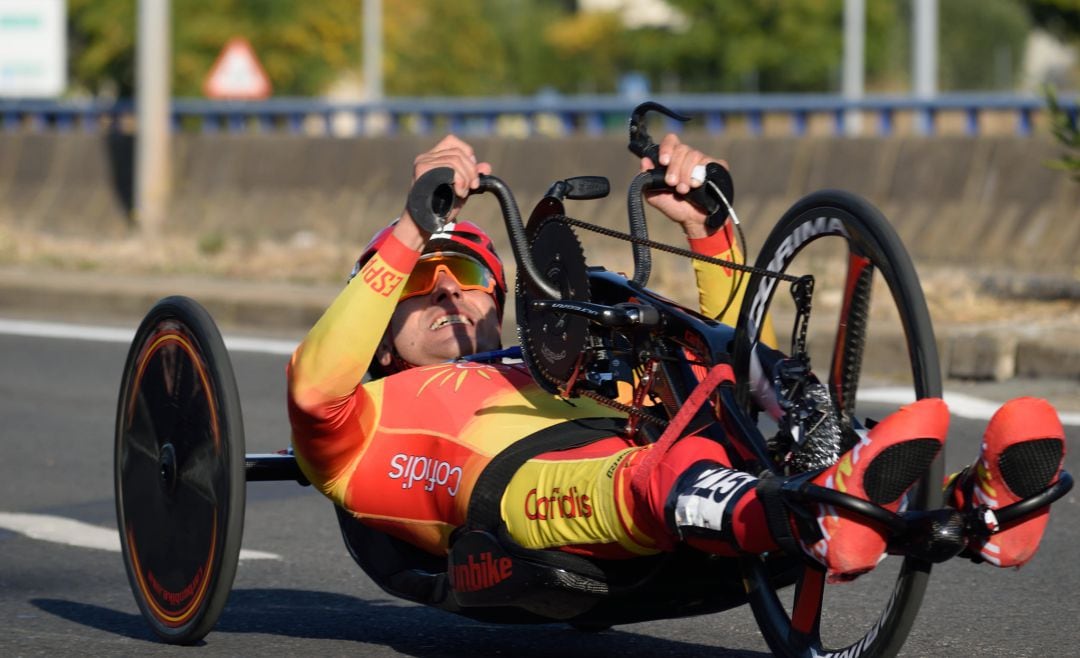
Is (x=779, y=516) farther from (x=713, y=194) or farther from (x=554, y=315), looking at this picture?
(x=713, y=194)

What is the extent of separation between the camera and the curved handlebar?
3.94m

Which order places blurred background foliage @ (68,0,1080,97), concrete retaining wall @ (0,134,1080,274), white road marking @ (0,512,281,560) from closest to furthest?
white road marking @ (0,512,281,560) → concrete retaining wall @ (0,134,1080,274) → blurred background foliage @ (68,0,1080,97)

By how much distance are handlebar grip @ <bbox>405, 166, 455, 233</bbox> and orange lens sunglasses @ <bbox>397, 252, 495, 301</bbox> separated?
470 millimetres

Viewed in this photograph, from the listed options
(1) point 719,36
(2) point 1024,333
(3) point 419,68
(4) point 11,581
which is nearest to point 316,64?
(1) point 719,36

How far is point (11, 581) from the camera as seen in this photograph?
534cm

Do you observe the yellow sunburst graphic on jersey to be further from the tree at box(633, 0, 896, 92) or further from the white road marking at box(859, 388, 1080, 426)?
the tree at box(633, 0, 896, 92)

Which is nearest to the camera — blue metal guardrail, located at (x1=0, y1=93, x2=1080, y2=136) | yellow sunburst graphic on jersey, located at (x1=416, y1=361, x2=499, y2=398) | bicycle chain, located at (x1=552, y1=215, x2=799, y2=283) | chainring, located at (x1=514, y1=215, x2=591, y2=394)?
bicycle chain, located at (x1=552, y1=215, x2=799, y2=283)

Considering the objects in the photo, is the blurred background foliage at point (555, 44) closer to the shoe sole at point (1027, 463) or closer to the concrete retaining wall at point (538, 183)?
the concrete retaining wall at point (538, 183)

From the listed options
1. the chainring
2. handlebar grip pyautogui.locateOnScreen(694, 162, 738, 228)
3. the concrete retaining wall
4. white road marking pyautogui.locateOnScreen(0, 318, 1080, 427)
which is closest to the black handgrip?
handlebar grip pyautogui.locateOnScreen(694, 162, 738, 228)

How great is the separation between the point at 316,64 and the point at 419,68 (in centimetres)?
2327

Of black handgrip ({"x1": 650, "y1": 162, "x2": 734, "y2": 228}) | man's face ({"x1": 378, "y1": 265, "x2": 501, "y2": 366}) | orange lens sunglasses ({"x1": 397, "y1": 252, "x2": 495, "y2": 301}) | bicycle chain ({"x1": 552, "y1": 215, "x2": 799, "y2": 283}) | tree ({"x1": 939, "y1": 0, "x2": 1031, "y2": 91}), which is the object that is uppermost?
black handgrip ({"x1": 650, "y1": 162, "x2": 734, "y2": 228})

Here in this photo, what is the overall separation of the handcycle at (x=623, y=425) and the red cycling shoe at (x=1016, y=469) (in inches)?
1.0

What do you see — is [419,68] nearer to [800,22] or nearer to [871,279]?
[800,22]

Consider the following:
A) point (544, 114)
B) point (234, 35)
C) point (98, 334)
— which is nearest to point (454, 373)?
point (98, 334)
